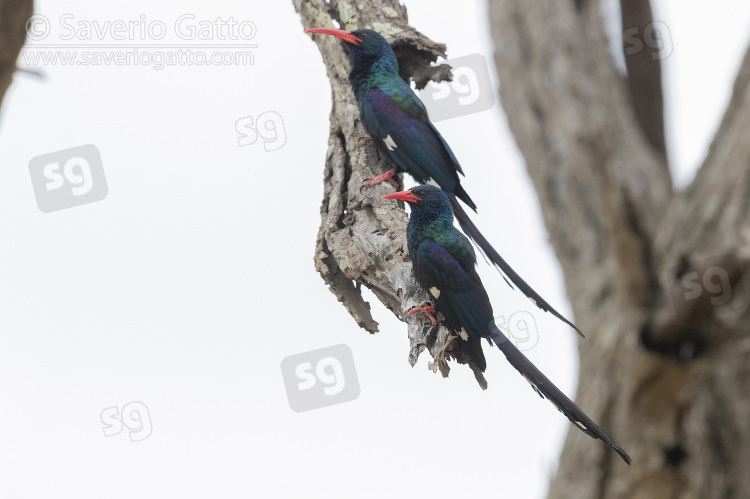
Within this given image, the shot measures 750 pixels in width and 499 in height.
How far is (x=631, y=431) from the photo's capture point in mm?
3744

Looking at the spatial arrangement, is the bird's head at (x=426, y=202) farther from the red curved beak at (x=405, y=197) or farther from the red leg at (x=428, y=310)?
the red leg at (x=428, y=310)

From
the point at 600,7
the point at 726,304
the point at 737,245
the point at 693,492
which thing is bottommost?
the point at 693,492

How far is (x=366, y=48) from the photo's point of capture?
384 centimetres

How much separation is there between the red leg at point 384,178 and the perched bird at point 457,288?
29 centimetres

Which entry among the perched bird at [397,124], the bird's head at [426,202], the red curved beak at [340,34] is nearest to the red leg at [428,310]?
the bird's head at [426,202]

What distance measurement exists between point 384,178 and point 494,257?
0.64 meters

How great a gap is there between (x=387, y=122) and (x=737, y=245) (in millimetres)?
1673

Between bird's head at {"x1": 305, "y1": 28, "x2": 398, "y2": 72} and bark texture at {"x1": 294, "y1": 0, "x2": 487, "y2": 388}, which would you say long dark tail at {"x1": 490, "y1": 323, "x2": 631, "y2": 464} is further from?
bird's head at {"x1": 305, "y1": 28, "x2": 398, "y2": 72}

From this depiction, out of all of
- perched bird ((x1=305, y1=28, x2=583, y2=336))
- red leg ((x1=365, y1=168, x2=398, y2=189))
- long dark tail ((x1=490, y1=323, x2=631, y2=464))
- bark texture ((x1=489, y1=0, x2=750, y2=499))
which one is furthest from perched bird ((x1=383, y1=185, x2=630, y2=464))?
bark texture ((x1=489, y1=0, x2=750, y2=499))

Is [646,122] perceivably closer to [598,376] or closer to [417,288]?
[598,376]

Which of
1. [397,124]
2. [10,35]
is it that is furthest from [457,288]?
[10,35]

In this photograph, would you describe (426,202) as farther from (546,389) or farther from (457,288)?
(546,389)

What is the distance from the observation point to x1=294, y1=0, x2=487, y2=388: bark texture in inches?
115

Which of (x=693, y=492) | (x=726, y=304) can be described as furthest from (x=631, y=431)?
(x=726, y=304)
